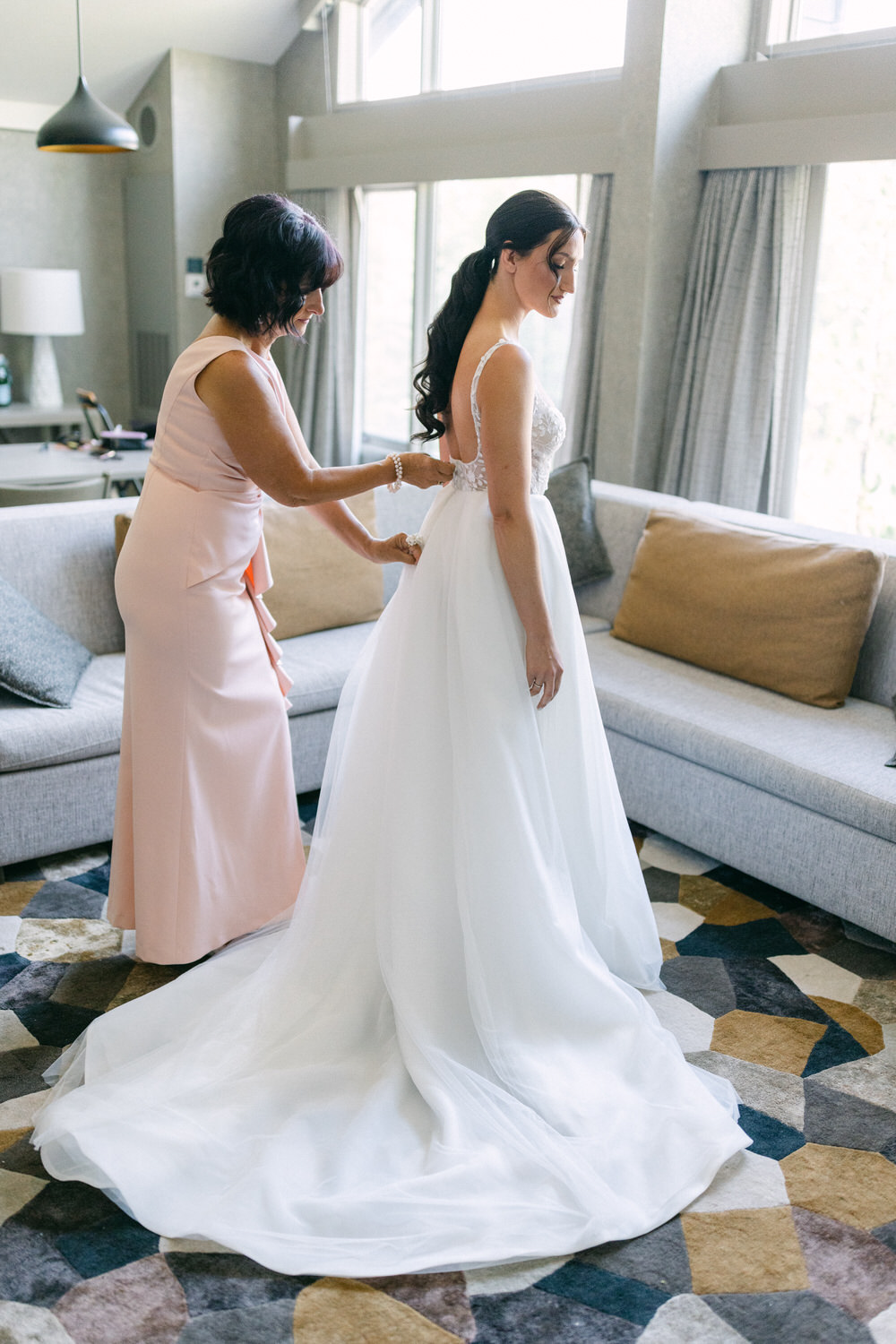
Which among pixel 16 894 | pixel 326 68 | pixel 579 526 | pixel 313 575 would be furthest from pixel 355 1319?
pixel 326 68

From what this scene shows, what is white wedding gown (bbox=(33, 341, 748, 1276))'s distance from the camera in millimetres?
1753

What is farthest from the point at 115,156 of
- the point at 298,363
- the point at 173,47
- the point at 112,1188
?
the point at 112,1188

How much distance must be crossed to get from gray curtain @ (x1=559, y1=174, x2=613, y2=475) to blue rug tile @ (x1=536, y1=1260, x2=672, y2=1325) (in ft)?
11.7

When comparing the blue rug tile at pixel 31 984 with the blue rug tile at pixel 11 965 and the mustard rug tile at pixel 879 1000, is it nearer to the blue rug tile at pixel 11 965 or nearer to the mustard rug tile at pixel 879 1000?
the blue rug tile at pixel 11 965

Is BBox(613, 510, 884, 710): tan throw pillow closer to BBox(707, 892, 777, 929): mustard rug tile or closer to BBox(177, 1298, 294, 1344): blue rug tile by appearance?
BBox(707, 892, 777, 929): mustard rug tile

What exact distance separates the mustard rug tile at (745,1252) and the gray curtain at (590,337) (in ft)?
11.3

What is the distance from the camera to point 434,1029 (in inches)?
80.7

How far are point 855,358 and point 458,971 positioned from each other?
317 cm

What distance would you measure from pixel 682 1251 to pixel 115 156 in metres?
7.09

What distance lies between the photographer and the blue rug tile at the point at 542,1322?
5.22ft

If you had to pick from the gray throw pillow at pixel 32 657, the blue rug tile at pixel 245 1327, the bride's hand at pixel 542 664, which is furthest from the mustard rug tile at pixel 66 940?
the bride's hand at pixel 542 664

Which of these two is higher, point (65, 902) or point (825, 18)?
point (825, 18)

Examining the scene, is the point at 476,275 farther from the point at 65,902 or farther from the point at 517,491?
the point at 65,902

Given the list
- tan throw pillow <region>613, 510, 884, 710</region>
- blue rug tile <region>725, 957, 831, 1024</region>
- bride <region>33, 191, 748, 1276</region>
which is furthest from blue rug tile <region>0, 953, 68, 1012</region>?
tan throw pillow <region>613, 510, 884, 710</region>
